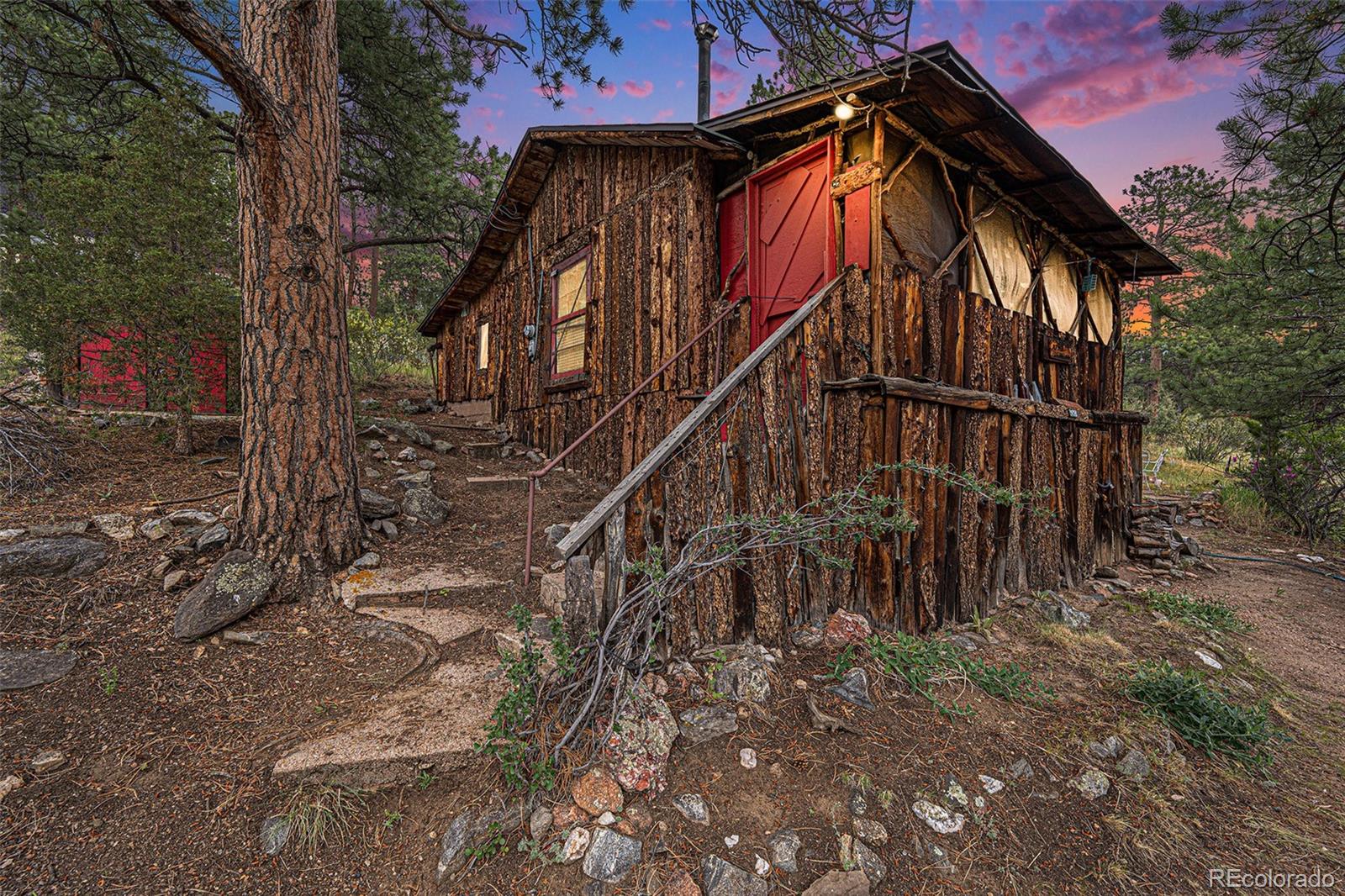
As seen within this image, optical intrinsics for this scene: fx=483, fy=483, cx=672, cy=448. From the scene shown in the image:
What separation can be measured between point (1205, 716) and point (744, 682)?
2.97 m

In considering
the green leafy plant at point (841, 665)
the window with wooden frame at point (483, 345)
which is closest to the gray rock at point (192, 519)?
the green leafy plant at point (841, 665)

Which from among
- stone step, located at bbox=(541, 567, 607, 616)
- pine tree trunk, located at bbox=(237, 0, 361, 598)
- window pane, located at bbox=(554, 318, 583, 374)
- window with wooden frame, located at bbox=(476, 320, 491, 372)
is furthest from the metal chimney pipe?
stone step, located at bbox=(541, 567, 607, 616)

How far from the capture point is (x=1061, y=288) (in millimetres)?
6453

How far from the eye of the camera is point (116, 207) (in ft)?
13.8

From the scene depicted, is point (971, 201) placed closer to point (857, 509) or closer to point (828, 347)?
point (828, 347)

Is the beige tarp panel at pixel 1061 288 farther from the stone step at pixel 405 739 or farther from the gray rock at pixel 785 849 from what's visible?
the stone step at pixel 405 739

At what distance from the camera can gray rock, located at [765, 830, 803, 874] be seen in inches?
74.0

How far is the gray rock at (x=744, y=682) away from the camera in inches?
99.9

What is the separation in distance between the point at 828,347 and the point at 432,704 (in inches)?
127

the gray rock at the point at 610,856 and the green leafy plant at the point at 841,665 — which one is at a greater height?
the green leafy plant at the point at 841,665

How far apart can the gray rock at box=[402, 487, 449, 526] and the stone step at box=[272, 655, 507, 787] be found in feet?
7.22

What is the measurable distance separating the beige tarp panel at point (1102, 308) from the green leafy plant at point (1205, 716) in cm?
571

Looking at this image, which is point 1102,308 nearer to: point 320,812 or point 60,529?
point 320,812

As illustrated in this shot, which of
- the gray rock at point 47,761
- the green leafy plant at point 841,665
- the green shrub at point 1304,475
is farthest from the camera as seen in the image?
the green shrub at point 1304,475
